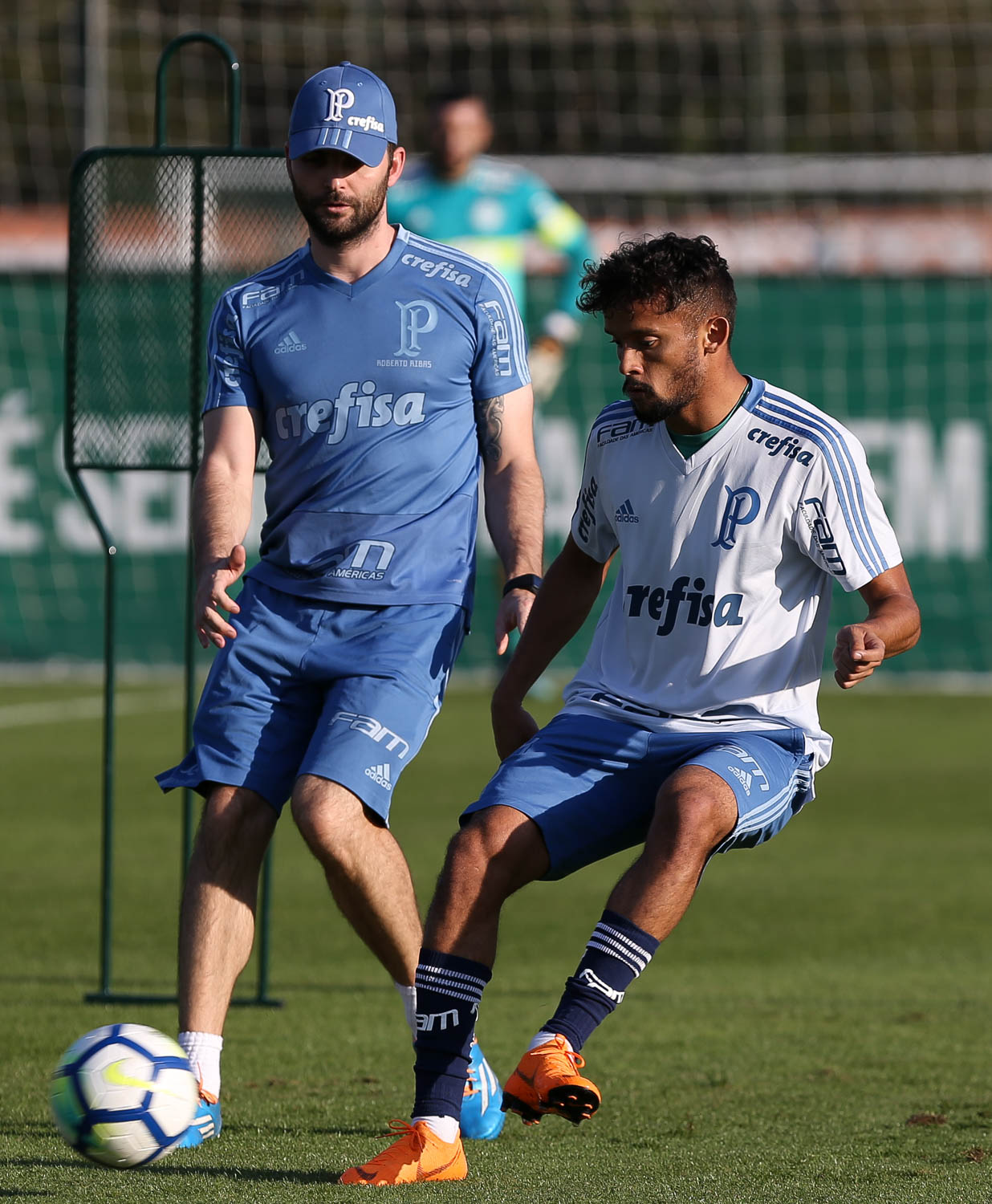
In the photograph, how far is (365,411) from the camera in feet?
14.6

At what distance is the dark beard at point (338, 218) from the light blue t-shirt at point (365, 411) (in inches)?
4.2

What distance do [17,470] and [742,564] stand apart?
10160 mm

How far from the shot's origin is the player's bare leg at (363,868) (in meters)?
4.10

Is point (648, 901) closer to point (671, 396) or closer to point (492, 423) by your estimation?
point (671, 396)

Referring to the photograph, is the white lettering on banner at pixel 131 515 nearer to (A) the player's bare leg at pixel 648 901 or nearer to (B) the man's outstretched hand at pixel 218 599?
(B) the man's outstretched hand at pixel 218 599

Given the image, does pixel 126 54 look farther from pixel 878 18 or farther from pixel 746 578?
pixel 746 578

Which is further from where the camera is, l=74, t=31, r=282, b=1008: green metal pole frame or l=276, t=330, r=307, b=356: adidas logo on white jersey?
l=74, t=31, r=282, b=1008: green metal pole frame

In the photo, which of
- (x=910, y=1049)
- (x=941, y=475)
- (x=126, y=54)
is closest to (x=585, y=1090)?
A: (x=910, y=1049)

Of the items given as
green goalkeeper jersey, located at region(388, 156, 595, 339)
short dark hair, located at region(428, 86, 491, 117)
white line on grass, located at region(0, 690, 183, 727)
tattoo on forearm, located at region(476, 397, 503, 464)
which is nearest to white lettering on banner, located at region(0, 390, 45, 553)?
white line on grass, located at region(0, 690, 183, 727)

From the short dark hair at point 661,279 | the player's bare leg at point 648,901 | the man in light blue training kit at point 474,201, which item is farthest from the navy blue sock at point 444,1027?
the man in light blue training kit at point 474,201

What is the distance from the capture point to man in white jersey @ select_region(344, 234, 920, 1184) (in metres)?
3.87

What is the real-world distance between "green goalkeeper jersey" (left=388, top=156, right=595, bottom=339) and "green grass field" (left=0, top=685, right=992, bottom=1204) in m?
2.57

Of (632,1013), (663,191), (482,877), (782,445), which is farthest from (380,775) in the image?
(663,191)

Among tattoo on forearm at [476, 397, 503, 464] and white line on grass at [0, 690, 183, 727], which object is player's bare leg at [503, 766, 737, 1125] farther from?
white line on grass at [0, 690, 183, 727]
